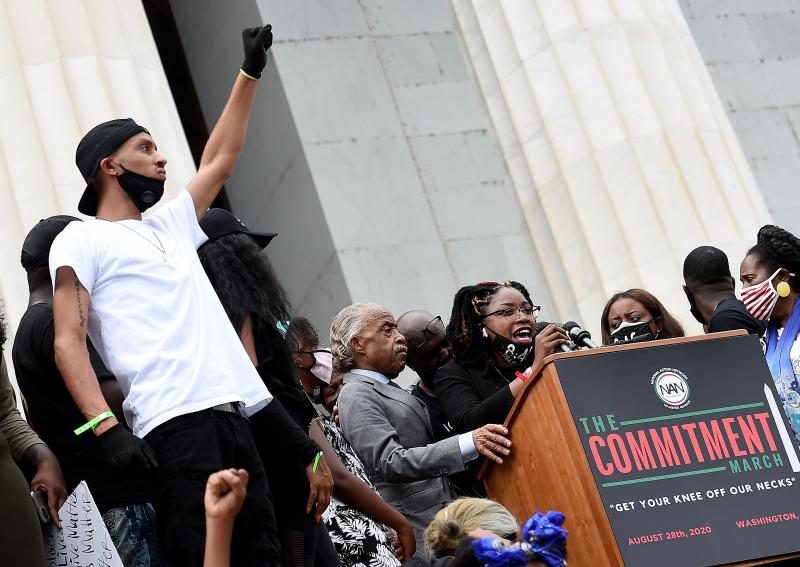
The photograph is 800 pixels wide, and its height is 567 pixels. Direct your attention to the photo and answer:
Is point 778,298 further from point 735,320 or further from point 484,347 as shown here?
point 484,347

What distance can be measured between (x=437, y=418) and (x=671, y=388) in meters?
1.68

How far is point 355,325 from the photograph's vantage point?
21.1 feet

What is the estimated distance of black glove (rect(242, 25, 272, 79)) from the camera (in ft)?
15.4

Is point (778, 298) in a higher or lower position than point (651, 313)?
lower

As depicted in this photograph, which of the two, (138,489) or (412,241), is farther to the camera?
(412,241)

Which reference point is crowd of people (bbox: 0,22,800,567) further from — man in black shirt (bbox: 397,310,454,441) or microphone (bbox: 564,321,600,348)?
man in black shirt (bbox: 397,310,454,441)

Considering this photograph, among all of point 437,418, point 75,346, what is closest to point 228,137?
point 75,346

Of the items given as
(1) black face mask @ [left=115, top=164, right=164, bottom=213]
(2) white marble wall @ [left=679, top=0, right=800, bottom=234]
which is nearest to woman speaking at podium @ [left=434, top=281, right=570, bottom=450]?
(1) black face mask @ [left=115, top=164, right=164, bottom=213]

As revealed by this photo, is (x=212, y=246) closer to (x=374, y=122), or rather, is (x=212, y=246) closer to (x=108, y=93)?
(x=108, y=93)

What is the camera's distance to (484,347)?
21.4 feet

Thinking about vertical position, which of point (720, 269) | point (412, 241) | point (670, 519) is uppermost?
point (412, 241)

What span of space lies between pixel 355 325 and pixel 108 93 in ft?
9.87

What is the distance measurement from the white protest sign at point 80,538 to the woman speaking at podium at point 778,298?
3.14 metres

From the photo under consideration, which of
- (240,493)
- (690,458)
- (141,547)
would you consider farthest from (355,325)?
(240,493)
